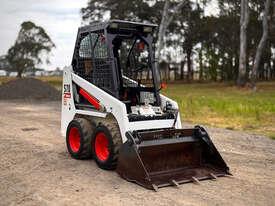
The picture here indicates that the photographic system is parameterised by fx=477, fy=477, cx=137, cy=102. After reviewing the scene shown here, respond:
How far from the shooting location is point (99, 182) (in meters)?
7.59

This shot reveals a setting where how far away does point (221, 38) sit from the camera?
54625 mm

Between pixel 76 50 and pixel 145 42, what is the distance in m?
1.43

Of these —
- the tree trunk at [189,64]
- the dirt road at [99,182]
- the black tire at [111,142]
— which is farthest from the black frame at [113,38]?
the tree trunk at [189,64]

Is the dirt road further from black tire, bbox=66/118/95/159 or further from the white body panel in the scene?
the white body panel

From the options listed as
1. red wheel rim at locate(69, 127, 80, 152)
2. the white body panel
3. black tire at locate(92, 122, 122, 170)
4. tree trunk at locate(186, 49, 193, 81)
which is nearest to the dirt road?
black tire at locate(92, 122, 122, 170)

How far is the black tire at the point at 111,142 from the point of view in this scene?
8.02 metres

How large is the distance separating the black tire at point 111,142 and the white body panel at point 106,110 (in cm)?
12

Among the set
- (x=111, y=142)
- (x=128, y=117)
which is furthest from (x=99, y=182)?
(x=128, y=117)

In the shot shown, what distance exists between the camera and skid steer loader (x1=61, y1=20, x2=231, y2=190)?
766 cm

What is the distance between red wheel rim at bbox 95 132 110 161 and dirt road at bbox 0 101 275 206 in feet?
0.78

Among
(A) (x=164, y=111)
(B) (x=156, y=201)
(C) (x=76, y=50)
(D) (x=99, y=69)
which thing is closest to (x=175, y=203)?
(B) (x=156, y=201)

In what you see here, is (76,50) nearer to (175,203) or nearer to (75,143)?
(75,143)

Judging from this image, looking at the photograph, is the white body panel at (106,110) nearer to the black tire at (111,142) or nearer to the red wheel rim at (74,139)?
the black tire at (111,142)

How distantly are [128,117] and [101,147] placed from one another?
827 millimetres
